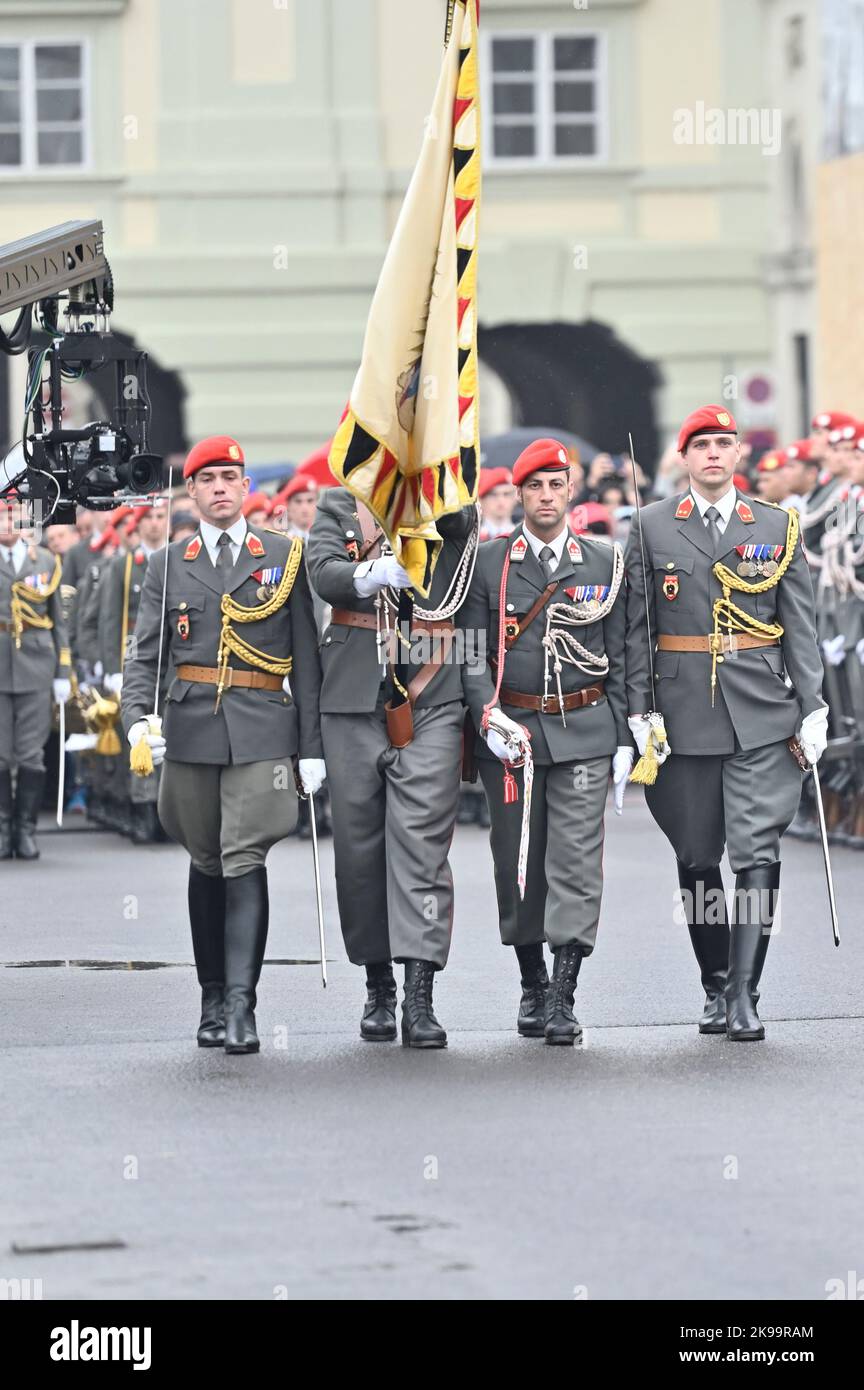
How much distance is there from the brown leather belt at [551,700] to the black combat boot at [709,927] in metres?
0.62

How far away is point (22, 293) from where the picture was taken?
9883 millimetres

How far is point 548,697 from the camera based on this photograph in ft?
30.5

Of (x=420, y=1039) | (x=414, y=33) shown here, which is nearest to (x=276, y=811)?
(x=420, y=1039)

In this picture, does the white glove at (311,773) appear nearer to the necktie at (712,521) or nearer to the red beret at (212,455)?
the red beret at (212,455)

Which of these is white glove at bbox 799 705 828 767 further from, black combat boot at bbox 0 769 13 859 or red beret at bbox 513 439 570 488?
black combat boot at bbox 0 769 13 859

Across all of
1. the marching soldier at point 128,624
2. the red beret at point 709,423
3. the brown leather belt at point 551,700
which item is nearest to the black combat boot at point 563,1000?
the brown leather belt at point 551,700

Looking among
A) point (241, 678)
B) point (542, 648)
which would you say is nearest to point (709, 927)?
point (542, 648)

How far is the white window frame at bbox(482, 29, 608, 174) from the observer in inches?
1193

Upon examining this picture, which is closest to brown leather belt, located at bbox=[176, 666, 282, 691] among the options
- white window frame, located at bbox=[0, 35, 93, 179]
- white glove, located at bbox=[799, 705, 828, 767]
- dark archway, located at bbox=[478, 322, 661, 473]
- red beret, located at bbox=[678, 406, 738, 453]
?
red beret, located at bbox=[678, 406, 738, 453]

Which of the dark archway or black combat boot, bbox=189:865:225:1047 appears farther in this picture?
the dark archway

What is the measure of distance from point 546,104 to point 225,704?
22253 mm

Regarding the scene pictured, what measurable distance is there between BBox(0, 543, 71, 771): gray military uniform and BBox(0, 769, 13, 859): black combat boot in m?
0.08
